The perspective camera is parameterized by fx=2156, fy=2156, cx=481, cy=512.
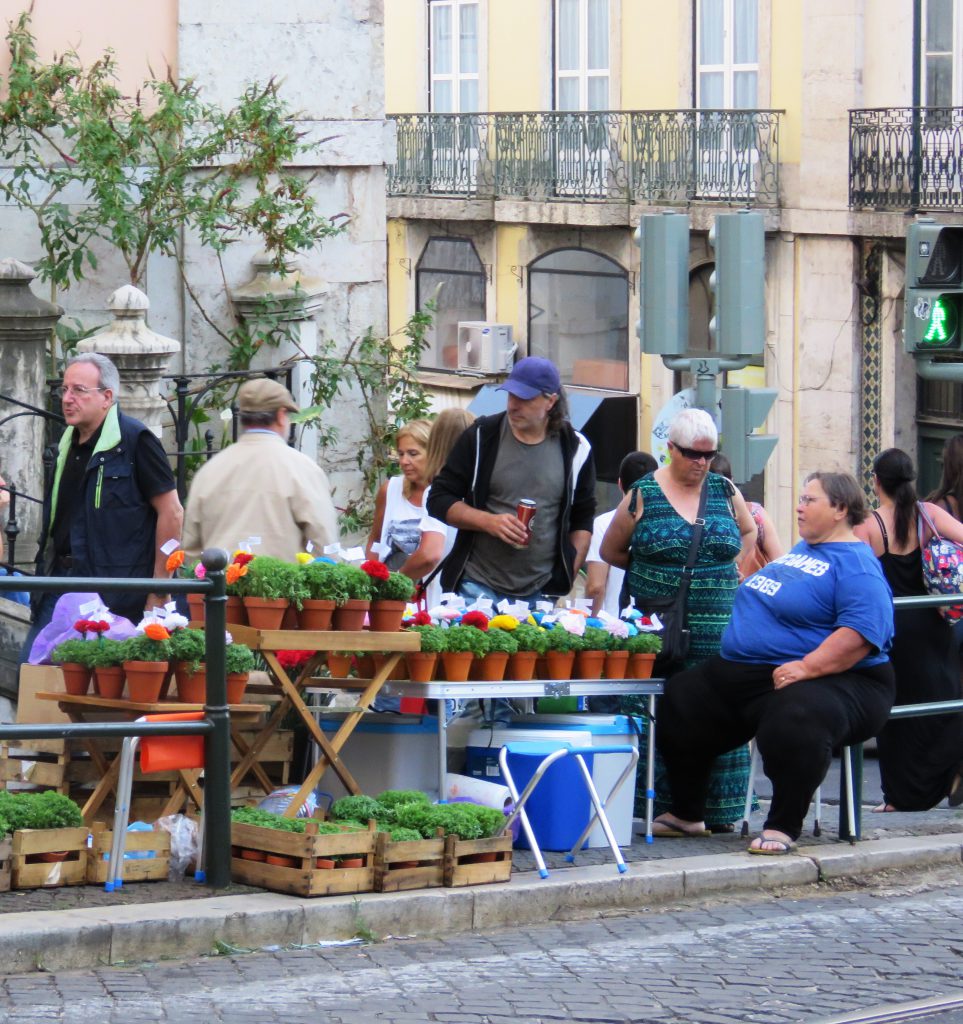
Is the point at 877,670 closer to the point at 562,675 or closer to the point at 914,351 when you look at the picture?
the point at 562,675

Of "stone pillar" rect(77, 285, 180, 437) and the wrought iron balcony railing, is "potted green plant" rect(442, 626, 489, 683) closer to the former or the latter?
"stone pillar" rect(77, 285, 180, 437)

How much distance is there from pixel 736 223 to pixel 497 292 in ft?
59.1

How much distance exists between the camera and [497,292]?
101ft

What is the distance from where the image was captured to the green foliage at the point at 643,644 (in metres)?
8.57

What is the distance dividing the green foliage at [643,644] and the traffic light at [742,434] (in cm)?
446

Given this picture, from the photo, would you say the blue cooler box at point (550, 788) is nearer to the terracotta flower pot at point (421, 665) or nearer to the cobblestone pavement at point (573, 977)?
the terracotta flower pot at point (421, 665)

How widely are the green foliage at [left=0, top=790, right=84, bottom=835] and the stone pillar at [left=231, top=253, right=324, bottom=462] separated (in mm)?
5468

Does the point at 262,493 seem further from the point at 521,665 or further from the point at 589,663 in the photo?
the point at 589,663

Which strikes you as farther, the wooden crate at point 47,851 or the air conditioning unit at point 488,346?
the air conditioning unit at point 488,346

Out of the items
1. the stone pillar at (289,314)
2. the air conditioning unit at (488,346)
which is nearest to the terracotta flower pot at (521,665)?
the stone pillar at (289,314)

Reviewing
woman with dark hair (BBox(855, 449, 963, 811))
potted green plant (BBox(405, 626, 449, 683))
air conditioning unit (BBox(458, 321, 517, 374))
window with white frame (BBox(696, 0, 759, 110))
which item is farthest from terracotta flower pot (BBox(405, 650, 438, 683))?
air conditioning unit (BBox(458, 321, 517, 374))

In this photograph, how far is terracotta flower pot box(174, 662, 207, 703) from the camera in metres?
7.54

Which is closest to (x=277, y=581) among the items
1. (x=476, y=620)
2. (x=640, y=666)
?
(x=476, y=620)

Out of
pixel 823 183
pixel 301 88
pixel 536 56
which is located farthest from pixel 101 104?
pixel 536 56
